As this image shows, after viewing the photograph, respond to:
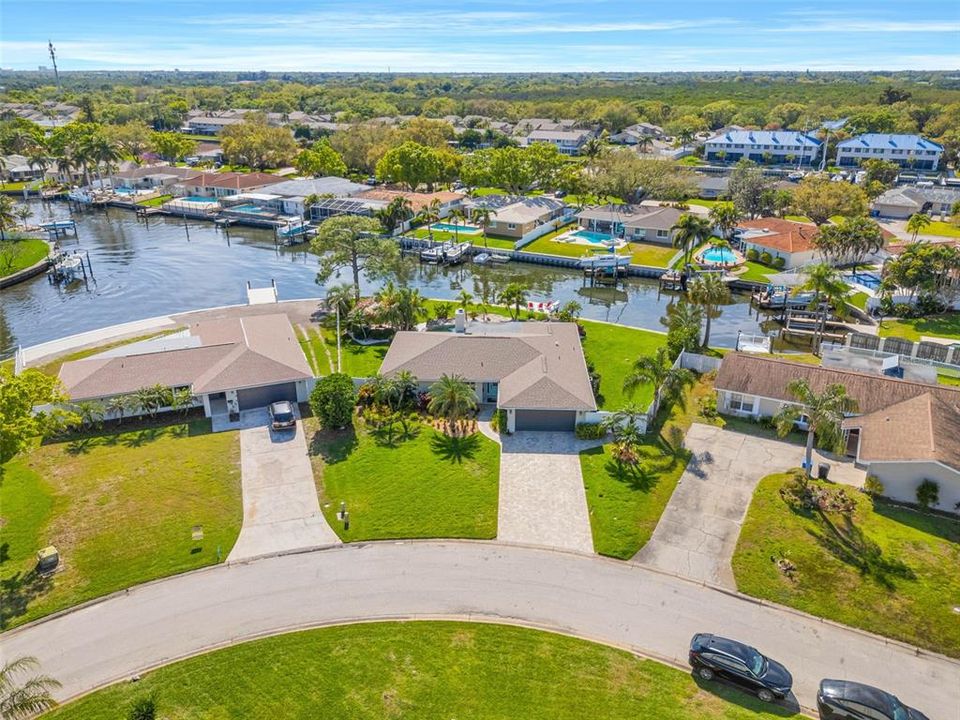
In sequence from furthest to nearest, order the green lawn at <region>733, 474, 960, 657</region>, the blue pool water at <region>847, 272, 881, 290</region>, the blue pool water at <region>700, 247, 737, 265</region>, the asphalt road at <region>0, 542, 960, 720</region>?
the blue pool water at <region>700, 247, 737, 265</region>
the blue pool water at <region>847, 272, 881, 290</region>
the green lawn at <region>733, 474, 960, 657</region>
the asphalt road at <region>0, 542, 960, 720</region>

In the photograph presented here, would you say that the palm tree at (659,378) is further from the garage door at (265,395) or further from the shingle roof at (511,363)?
the garage door at (265,395)

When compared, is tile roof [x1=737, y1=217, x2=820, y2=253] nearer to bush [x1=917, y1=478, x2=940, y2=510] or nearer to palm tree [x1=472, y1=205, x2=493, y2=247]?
palm tree [x1=472, y1=205, x2=493, y2=247]

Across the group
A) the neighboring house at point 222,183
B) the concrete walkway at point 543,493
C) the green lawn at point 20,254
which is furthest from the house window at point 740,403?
the neighboring house at point 222,183

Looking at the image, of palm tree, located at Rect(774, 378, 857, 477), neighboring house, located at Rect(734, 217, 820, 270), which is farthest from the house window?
neighboring house, located at Rect(734, 217, 820, 270)

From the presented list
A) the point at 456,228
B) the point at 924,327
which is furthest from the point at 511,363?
the point at 456,228

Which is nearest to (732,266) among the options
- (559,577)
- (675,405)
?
(675,405)

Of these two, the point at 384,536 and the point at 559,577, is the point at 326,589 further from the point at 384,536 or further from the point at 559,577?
the point at 559,577
